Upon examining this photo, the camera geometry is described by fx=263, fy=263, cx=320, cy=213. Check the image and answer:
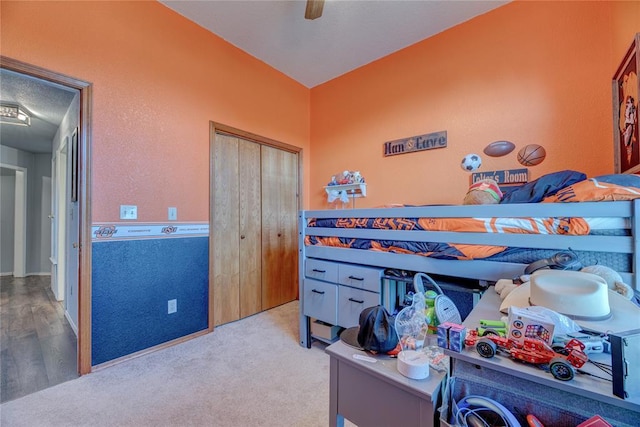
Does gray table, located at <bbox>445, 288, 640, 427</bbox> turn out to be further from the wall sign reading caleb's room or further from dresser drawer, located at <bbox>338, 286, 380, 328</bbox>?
the wall sign reading caleb's room

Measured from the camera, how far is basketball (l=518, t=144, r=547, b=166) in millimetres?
2075

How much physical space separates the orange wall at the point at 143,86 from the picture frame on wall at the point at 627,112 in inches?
116

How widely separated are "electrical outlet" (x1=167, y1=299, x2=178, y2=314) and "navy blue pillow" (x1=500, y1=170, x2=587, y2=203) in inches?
105

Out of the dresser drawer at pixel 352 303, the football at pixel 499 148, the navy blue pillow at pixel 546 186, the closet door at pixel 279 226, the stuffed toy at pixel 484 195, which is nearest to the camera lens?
the navy blue pillow at pixel 546 186

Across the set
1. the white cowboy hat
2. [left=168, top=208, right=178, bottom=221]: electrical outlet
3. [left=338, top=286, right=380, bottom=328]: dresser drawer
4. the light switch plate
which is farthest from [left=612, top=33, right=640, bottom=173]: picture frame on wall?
the light switch plate

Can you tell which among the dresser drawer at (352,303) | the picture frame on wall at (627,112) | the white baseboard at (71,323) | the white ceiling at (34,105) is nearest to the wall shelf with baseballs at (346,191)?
the dresser drawer at (352,303)

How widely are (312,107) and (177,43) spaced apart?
1.77m

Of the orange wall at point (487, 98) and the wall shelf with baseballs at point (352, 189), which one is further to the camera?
the wall shelf with baseballs at point (352, 189)

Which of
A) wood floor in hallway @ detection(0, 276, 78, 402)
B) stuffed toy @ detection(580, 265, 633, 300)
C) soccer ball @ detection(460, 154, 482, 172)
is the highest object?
soccer ball @ detection(460, 154, 482, 172)

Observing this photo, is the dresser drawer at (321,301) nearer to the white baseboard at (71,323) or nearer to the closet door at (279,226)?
the closet door at (279,226)

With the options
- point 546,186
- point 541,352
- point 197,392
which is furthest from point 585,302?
point 197,392

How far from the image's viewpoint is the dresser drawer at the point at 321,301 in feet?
6.81

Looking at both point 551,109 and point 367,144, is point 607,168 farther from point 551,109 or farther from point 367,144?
point 367,144

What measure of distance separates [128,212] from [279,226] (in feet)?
5.40
